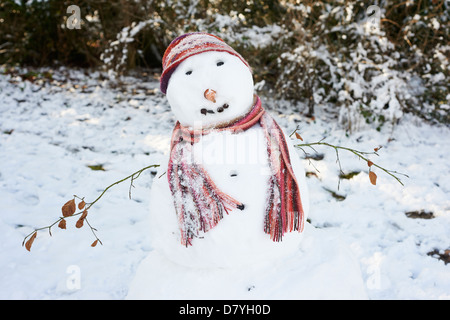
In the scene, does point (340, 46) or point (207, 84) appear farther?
point (340, 46)

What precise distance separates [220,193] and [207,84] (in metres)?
0.43

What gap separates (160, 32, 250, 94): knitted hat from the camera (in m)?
1.38

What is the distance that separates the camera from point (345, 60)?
3826 mm

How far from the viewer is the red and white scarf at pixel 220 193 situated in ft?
4.33

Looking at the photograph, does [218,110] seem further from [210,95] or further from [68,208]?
[68,208]

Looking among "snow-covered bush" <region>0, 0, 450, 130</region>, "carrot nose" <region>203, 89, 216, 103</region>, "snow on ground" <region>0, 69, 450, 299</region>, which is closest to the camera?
"carrot nose" <region>203, 89, 216, 103</region>

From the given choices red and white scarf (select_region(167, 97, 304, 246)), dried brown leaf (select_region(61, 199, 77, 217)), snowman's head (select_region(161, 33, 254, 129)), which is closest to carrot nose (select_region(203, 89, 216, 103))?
snowman's head (select_region(161, 33, 254, 129))

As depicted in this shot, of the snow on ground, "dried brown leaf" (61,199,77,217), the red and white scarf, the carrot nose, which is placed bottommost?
the snow on ground

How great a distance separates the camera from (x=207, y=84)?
1319mm

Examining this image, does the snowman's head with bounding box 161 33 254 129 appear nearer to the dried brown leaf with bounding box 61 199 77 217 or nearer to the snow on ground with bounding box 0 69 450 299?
the dried brown leaf with bounding box 61 199 77 217

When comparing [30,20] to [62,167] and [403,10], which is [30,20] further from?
[403,10]

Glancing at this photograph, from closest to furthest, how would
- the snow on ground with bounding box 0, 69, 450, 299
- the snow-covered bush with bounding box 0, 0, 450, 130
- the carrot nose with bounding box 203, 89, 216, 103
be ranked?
the carrot nose with bounding box 203, 89, 216, 103 → the snow on ground with bounding box 0, 69, 450, 299 → the snow-covered bush with bounding box 0, 0, 450, 130

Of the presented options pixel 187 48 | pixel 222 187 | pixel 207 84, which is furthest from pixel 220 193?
pixel 187 48

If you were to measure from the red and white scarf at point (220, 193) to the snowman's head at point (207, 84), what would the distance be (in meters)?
0.05
